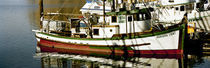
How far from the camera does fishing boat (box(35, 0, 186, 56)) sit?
93.1 ft

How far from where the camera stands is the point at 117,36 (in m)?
30.1

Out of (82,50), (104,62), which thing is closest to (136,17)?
(104,62)

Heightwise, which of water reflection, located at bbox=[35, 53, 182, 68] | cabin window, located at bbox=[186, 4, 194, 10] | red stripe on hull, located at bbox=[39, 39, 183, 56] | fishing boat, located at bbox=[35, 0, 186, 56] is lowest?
water reflection, located at bbox=[35, 53, 182, 68]

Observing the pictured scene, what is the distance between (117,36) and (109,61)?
3.09 metres

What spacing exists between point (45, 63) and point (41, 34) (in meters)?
7.29

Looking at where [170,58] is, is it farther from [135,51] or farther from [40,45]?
[40,45]

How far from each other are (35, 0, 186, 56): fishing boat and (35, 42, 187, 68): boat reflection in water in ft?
2.16

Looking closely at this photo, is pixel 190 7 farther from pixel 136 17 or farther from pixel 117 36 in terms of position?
pixel 117 36

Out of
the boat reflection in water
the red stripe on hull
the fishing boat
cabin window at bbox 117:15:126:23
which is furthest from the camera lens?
cabin window at bbox 117:15:126:23

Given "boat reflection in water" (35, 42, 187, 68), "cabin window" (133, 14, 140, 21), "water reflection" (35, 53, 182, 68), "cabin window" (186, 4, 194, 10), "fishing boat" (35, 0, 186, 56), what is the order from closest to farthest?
"water reflection" (35, 53, 182, 68) < "boat reflection in water" (35, 42, 187, 68) < "fishing boat" (35, 0, 186, 56) < "cabin window" (133, 14, 140, 21) < "cabin window" (186, 4, 194, 10)

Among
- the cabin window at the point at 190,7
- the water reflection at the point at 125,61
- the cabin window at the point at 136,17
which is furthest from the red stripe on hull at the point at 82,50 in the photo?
the cabin window at the point at 190,7

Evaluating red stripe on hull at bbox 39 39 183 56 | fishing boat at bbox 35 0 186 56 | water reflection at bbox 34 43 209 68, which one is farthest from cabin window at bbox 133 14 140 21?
water reflection at bbox 34 43 209 68

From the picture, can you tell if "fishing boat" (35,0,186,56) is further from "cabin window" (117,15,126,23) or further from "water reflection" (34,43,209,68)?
"water reflection" (34,43,209,68)

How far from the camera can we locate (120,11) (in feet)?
102
